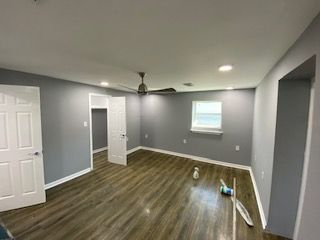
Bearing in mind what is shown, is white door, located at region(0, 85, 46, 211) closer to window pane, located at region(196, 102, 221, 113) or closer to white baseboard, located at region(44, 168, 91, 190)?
white baseboard, located at region(44, 168, 91, 190)

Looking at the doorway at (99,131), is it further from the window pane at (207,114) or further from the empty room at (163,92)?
the window pane at (207,114)

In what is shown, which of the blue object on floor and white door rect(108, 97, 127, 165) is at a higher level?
white door rect(108, 97, 127, 165)

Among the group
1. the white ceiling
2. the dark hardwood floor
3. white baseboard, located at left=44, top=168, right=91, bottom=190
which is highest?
the white ceiling

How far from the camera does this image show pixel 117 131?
459 centimetres

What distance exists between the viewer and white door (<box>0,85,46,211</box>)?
7.94ft

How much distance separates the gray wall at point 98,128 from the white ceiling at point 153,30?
13.0 feet

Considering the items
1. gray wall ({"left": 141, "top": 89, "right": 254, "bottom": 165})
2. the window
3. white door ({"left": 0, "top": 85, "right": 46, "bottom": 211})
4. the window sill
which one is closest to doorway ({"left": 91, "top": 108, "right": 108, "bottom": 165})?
gray wall ({"left": 141, "top": 89, "right": 254, "bottom": 165})

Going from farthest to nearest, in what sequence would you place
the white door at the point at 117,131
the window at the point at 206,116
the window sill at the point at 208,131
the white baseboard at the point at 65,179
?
1. the window at the point at 206,116
2. the window sill at the point at 208,131
3. the white door at the point at 117,131
4. the white baseboard at the point at 65,179

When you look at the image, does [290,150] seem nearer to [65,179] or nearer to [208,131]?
[208,131]

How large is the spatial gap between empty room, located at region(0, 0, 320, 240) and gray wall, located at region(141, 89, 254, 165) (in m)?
0.04

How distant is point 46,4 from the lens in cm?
90

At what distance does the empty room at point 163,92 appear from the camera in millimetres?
1014

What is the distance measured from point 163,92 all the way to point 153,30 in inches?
71.5

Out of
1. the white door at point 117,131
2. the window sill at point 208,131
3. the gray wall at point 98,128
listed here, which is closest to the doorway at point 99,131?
the gray wall at point 98,128
